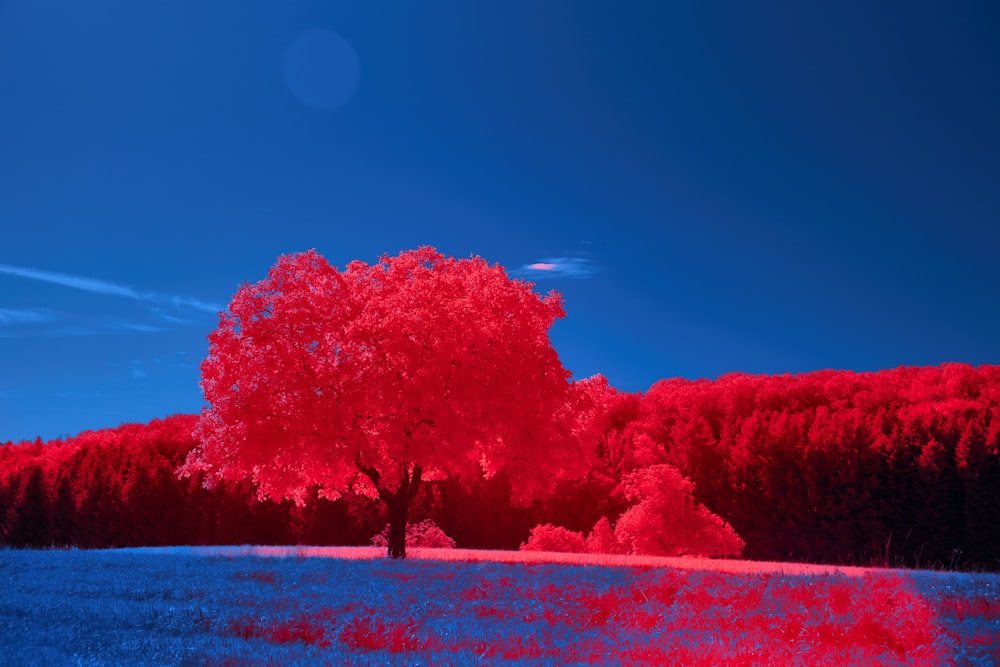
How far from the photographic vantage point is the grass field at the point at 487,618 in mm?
8664

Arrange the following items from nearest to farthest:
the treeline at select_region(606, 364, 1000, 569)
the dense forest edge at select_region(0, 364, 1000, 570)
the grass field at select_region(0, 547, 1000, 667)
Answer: the grass field at select_region(0, 547, 1000, 667)
the dense forest edge at select_region(0, 364, 1000, 570)
the treeline at select_region(606, 364, 1000, 569)

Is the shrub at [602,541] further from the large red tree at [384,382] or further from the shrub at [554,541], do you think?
the large red tree at [384,382]

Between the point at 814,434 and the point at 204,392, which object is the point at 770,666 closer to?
the point at 204,392

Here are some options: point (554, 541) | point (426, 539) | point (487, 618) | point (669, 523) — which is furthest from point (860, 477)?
point (487, 618)

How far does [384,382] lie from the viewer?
2722 cm

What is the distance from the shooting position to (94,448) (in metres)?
90.8

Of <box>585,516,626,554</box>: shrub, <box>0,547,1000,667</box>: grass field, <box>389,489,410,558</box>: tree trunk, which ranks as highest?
<box>389,489,410,558</box>: tree trunk

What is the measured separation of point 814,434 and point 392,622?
5815 centimetres

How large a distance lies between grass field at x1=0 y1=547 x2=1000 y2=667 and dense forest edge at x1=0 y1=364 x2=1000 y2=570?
58.6 feet

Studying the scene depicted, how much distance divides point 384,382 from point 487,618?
16539 millimetres

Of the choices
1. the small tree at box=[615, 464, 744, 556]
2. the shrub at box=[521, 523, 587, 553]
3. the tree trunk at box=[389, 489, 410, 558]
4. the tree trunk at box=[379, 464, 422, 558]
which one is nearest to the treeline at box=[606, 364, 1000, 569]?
the small tree at box=[615, 464, 744, 556]

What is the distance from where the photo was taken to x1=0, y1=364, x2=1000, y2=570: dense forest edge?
55.4 metres

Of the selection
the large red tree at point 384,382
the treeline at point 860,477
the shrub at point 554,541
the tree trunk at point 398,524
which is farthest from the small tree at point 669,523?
the tree trunk at point 398,524

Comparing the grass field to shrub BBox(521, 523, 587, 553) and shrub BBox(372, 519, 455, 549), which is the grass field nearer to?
shrub BBox(372, 519, 455, 549)
